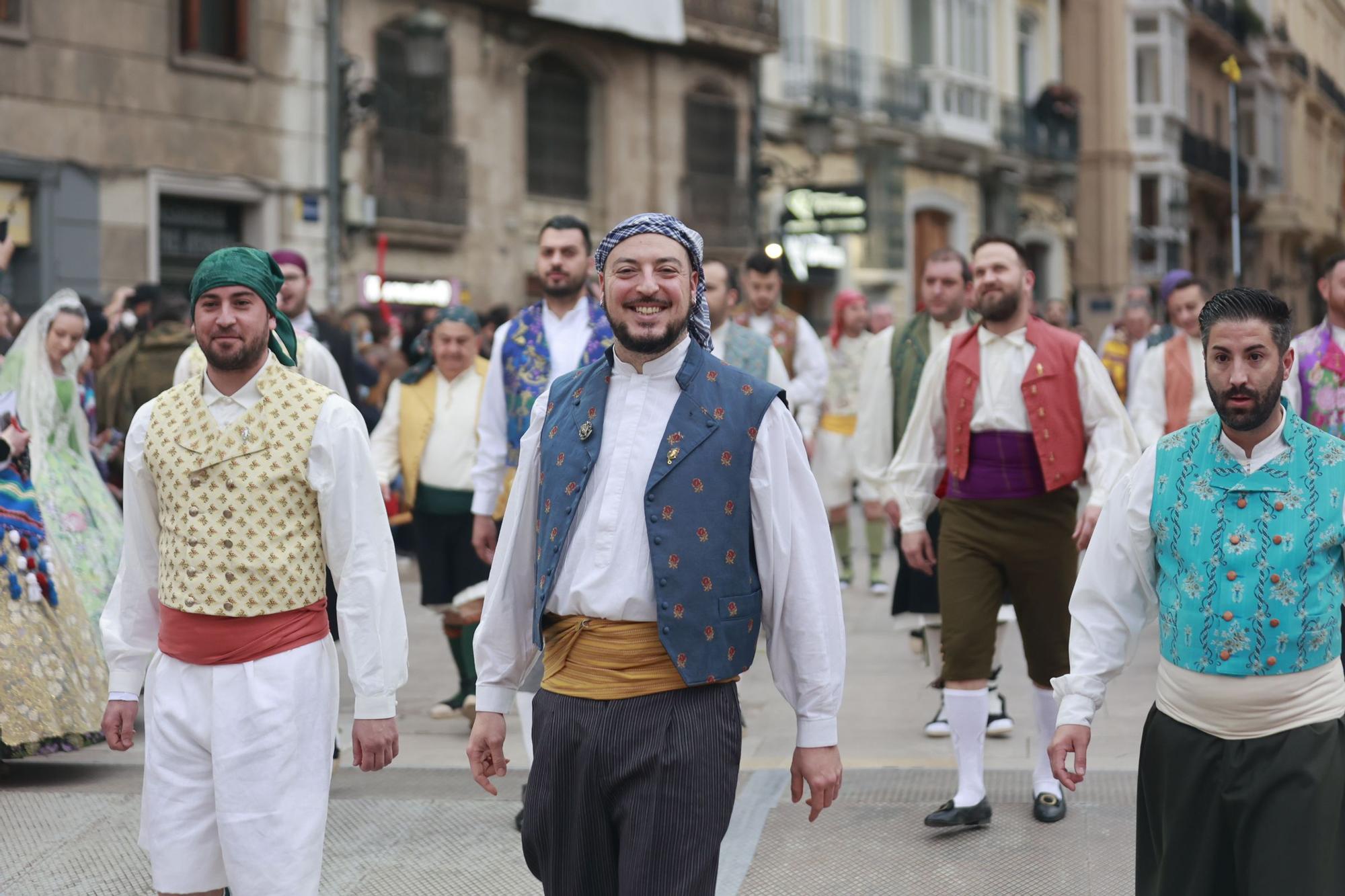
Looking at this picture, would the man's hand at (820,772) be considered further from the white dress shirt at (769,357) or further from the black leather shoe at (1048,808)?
the white dress shirt at (769,357)

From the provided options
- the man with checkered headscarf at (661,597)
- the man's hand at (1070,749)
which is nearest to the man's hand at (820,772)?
the man with checkered headscarf at (661,597)

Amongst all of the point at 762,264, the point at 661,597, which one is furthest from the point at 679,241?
the point at 762,264

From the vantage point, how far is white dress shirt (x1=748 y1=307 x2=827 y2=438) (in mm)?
10227

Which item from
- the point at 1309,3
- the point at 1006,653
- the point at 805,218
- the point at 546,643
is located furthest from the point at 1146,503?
the point at 1309,3

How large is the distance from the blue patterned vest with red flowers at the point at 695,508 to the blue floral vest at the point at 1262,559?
96 cm

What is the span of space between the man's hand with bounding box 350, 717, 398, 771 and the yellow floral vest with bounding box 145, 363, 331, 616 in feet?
1.07

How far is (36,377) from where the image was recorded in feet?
24.8

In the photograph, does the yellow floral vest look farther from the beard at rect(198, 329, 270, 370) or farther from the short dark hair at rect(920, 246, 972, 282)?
the short dark hair at rect(920, 246, 972, 282)

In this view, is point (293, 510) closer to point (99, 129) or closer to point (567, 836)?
point (567, 836)

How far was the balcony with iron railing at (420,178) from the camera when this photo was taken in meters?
19.4

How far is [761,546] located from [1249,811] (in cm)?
119

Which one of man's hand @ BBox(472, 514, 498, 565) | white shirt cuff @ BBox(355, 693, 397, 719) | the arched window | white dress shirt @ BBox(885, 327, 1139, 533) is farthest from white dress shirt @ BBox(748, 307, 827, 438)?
the arched window

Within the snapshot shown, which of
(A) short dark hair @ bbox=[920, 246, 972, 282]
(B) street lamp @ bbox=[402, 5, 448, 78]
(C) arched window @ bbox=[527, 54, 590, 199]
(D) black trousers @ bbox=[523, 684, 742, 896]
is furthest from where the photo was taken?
(C) arched window @ bbox=[527, 54, 590, 199]

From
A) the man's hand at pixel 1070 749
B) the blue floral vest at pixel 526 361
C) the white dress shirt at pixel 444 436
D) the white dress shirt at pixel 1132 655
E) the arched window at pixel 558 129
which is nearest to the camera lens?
the white dress shirt at pixel 1132 655
